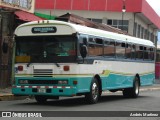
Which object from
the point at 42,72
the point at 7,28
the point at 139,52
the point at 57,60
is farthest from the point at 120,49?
the point at 7,28

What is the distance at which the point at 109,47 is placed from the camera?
64.4 ft

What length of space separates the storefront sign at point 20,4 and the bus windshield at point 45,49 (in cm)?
665

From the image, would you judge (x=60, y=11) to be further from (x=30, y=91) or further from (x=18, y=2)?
(x=30, y=91)

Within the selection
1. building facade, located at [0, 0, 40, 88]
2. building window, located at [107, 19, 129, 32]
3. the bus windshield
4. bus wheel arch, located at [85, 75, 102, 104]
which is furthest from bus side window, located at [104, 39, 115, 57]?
building window, located at [107, 19, 129, 32]

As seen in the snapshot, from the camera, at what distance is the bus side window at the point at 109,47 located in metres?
19.3

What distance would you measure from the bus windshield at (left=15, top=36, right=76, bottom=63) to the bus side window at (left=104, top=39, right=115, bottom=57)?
9.42 feet

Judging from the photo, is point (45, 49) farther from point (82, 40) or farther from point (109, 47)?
point (109, 47)

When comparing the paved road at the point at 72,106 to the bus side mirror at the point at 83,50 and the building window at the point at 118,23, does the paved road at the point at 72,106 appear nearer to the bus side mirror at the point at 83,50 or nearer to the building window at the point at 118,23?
the bus side mirror at the point at 83,50

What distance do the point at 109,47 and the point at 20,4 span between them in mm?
7354

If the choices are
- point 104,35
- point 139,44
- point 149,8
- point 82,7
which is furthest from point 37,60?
point 149,8

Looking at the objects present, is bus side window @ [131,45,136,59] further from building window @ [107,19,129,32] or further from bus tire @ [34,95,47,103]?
building window @ [107,19,129,32]

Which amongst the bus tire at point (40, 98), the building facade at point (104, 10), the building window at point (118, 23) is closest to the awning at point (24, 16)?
the bus tire at point (40, 98)

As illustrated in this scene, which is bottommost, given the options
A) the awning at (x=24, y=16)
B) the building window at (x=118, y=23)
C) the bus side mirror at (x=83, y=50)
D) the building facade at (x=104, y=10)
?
the bus side mirror at (x=83, y=50)

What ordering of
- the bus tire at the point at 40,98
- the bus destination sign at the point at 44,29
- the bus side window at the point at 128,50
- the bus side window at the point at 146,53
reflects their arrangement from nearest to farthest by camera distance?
1. the bus destination sign at the point at 44,29
2. the bus tire at the point at 40,98
3. the bus side window at the point at 128,50
4. the bus side window at the point at 146,53
